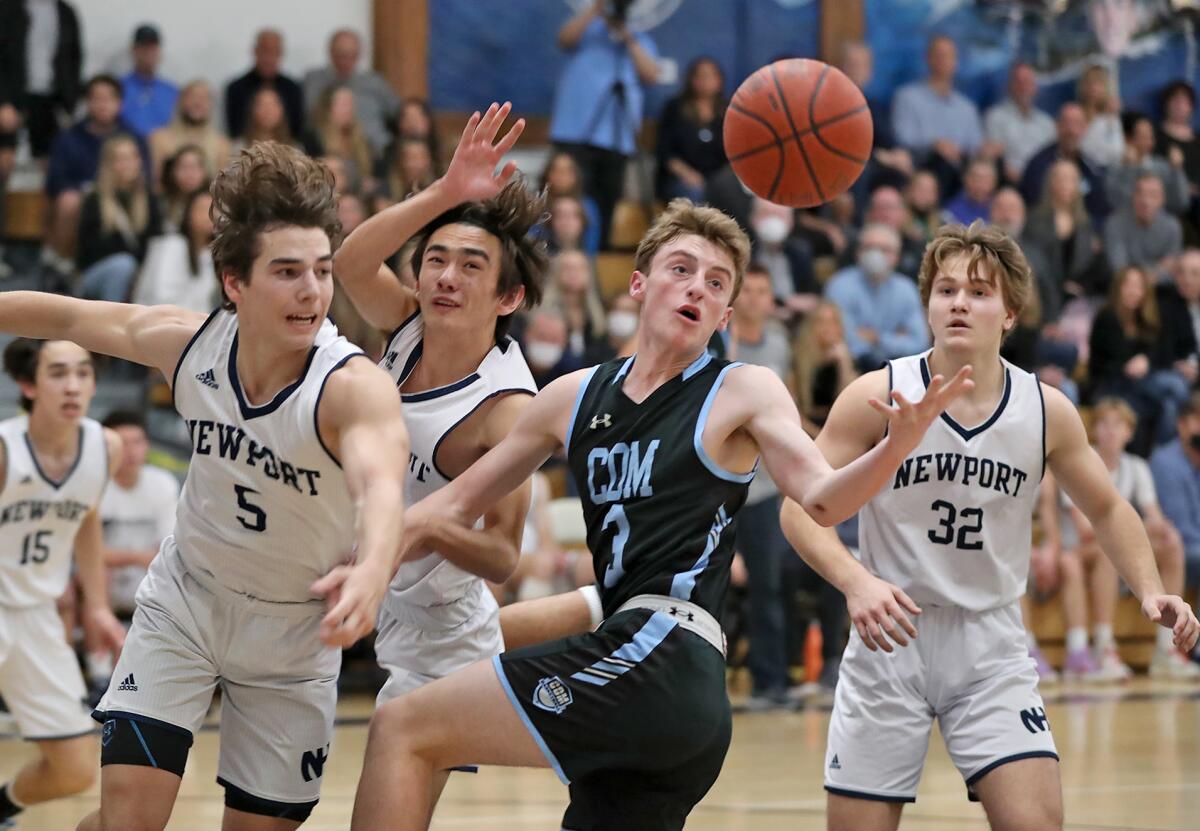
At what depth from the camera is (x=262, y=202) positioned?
4.38 meters

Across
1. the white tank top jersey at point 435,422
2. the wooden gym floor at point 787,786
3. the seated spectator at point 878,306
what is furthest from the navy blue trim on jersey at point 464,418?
the seated spectator at point 878,306

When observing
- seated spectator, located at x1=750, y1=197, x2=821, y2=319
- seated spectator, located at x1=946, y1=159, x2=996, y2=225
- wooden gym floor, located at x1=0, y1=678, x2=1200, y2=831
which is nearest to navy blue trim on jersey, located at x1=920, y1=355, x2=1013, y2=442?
wooden gym floor, located at x1=0, y1=678, x2=1200, y2=831

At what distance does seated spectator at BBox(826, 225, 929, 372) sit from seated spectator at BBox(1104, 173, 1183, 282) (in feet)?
10.7

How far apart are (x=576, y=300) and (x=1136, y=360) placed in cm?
461

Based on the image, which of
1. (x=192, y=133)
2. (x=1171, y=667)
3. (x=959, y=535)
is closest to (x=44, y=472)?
(x=959, y=535)

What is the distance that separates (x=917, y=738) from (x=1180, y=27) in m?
14.5

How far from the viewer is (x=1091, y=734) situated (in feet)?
31.0

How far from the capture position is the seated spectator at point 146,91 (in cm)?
1236

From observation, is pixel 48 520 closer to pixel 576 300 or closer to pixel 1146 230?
pixel 576 300

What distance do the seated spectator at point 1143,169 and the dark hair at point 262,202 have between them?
11893mm

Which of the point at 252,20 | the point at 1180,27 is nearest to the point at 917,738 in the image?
the point at 252,20

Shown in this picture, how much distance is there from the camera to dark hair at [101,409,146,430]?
33.1 ft

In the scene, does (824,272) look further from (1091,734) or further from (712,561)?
(712,561)

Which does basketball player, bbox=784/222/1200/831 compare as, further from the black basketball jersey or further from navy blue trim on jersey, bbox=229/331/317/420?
navy blue trim on jersey, bbox=229/331/317/420
